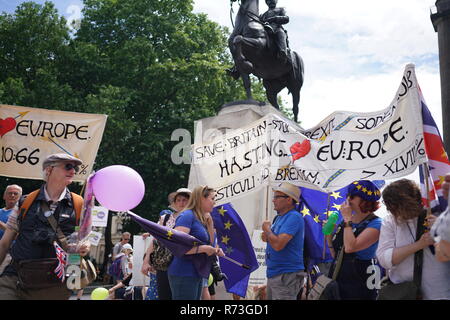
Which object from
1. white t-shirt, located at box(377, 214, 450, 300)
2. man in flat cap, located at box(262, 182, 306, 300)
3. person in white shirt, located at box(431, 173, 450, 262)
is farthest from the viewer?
man in flat cap, located at box(262, 182, 306, 300)

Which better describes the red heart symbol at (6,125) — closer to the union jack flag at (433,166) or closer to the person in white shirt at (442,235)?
the union jack flag at (433,166)

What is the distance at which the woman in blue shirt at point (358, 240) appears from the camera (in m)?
4.12

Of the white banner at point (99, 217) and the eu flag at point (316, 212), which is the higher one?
the white banner at point (99, 217)

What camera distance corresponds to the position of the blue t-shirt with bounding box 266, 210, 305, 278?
5227mm

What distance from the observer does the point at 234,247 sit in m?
6.67

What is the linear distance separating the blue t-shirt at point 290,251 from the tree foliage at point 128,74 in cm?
1645

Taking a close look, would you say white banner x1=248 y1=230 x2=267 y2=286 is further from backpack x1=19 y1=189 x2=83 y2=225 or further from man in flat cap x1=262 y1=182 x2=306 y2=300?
backpack x1=19 y1=189 x2=83 y2=225

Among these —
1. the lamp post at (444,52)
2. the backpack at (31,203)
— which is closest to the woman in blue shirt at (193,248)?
the backpack at (31,203)

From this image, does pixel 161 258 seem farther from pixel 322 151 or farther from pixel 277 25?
pixel 277 25

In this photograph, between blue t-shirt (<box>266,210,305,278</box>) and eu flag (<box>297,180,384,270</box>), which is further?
eu flag (<box>297,180,384,270</box>)

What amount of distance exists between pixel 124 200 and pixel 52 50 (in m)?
20.2

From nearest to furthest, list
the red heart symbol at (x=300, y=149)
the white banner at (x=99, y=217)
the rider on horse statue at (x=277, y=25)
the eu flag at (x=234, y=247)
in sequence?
the red heart symbol at (x=300, y=149) → the eu flag at (x=234, y=247) → the rider on horse statue at (x=277, y=25) → the white banner at (x=99, y=217)

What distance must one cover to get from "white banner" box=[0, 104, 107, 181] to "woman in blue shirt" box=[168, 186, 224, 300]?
2120 mm

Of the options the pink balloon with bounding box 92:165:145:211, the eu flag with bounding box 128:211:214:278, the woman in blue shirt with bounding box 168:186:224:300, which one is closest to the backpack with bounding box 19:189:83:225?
the pink balloon with bounding box 92:165:145:211
